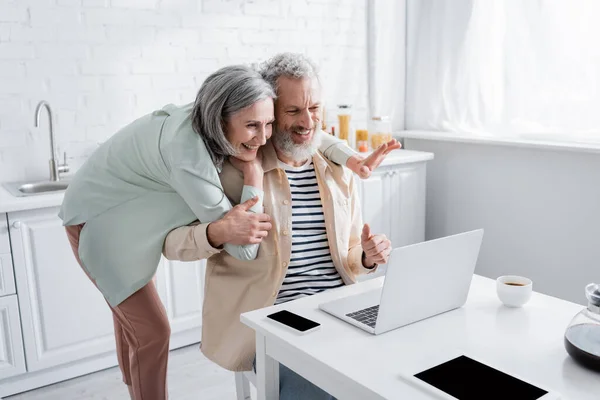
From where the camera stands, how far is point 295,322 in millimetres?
1375

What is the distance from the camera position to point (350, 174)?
1.95 metres

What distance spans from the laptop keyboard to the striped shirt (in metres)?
0.36

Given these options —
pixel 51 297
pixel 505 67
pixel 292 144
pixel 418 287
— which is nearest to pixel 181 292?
pixel 51 297

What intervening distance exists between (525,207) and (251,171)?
2127 mm

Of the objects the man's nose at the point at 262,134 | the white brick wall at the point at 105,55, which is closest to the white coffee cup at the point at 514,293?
the man's nose at the point at 262,134

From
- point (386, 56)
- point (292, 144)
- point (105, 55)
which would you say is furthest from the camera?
point (386, 56)

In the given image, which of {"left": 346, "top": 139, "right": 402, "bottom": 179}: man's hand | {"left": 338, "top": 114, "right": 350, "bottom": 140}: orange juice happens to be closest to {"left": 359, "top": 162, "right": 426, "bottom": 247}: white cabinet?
{"left": 338, "top": 114, "right": 350, "bottom": 140}: orange juice

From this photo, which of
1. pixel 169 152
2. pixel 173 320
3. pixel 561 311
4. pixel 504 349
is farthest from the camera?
pixel 173 320

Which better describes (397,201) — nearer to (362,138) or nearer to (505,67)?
(362,138)

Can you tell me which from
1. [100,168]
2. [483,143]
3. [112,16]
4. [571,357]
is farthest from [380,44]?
[571,357]

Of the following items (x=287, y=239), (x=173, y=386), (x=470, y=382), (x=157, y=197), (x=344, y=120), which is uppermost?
(x=344, y=120)

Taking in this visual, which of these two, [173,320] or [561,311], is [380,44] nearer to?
[173,320]

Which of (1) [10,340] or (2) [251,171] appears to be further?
(1) [10,340]

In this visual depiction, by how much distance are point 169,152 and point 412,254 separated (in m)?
0.75
